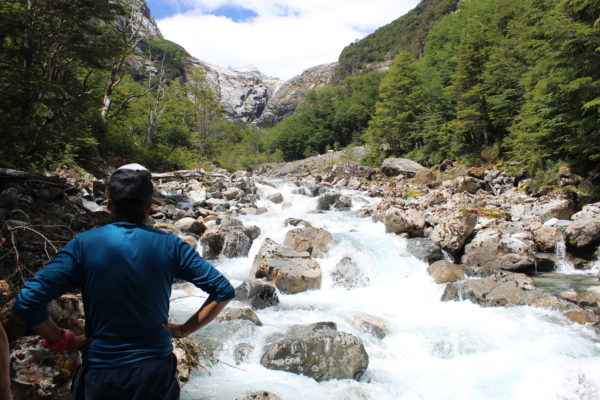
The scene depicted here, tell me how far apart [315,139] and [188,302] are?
53.7 meters

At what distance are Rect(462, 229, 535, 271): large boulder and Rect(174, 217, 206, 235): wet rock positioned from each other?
828 cm

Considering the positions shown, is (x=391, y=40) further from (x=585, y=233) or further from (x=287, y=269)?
(x=287, y=269)

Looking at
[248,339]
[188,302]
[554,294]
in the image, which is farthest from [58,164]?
[554,294]

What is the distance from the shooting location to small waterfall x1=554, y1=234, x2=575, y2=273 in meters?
9.38

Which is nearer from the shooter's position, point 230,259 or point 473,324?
point 473,324

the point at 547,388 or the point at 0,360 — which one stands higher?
the point at 0,360

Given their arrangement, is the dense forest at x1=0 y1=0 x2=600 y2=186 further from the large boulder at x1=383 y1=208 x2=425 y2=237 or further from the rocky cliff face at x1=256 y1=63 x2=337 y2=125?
the rocky cliff face at x1=256 y1=63 x2=337 y2=125

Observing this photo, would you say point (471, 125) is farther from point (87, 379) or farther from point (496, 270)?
point (87, 379)

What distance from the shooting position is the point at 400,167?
2547cm

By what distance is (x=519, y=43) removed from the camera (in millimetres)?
21141

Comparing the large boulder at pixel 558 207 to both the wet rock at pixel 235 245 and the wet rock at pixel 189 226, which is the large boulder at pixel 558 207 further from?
the wet rock at pixel 189 226

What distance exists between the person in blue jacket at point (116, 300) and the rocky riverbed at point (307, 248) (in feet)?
5.70

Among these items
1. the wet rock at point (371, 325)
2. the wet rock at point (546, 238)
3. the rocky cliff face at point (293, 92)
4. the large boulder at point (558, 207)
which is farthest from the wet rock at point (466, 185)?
the rocky cliff face at point (293, 92)

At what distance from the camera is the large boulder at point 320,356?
457 cm
